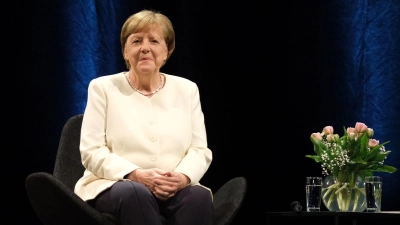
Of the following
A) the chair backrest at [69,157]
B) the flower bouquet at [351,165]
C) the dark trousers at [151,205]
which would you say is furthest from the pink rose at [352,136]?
the chair backrest at [69,157]

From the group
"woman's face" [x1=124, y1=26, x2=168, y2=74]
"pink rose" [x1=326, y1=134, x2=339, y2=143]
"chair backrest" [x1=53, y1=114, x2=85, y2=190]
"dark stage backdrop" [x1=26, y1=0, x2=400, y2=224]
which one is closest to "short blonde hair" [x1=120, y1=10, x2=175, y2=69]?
"woman's face" [x1=124, y1=26, x2=168, y2=74]

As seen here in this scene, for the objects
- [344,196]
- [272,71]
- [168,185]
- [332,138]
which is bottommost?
[344,196]

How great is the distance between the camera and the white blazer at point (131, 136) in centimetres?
256

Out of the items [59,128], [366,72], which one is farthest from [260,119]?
[59,128]

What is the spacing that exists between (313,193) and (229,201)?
610 millimetres

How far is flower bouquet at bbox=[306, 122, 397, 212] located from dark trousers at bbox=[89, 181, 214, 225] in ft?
2.52

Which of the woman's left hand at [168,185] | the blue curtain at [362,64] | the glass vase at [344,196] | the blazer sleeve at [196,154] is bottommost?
the glass vase at [344,196]

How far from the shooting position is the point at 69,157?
9.33 ft

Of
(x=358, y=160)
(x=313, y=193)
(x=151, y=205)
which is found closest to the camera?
(x=151, y=205)

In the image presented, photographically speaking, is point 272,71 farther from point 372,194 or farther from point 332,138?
point 372,194

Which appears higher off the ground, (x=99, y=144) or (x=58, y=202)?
(x=99, y=144)

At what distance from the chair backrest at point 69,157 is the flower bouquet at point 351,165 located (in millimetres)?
1030

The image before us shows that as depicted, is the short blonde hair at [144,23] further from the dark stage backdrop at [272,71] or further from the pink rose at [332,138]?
the dark stage backdrop at [272,71]

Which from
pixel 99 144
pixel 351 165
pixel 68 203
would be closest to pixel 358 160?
pixel 351 165
